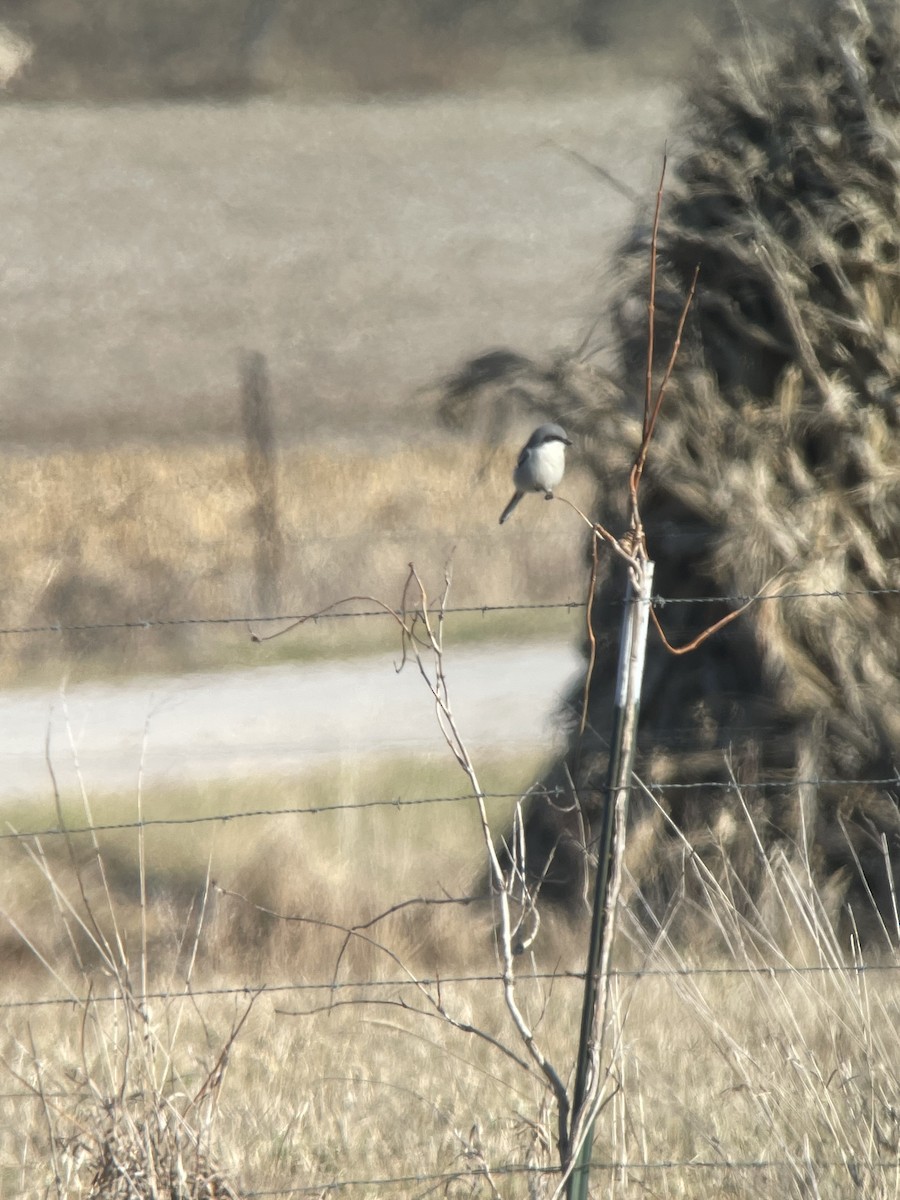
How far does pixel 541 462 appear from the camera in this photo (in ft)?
12.3

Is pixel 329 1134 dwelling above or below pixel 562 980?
above

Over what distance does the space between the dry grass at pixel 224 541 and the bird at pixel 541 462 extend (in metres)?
11.2

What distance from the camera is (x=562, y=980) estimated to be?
16.8 ft

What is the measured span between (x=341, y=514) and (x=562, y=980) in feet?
46.6

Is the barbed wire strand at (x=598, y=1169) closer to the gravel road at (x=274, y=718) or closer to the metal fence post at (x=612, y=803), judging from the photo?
the metal fence post at (x=612, y=803)

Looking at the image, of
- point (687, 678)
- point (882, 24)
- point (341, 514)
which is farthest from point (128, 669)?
point (882, 24)

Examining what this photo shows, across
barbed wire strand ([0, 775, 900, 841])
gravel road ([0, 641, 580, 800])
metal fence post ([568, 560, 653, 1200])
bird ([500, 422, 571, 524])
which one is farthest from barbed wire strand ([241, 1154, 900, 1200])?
gravel road ([0, 641, 580, 800])

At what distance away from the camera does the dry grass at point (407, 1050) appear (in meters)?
3.00

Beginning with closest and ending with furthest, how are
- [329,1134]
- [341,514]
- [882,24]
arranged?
[329,1134], [882,24], [341,514]

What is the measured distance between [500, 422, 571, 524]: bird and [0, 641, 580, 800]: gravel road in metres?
7.03

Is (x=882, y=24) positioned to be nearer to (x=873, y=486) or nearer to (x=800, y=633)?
(x=873, y=486)

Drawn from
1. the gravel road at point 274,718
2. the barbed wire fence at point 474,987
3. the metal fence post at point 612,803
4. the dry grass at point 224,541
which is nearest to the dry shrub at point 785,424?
the barbed wire fence at point 474,987

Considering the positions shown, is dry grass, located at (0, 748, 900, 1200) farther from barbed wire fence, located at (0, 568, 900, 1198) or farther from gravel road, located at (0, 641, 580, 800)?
gravel road, located at (0, 641, 580, 800)

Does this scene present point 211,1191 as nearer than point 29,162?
Yes
